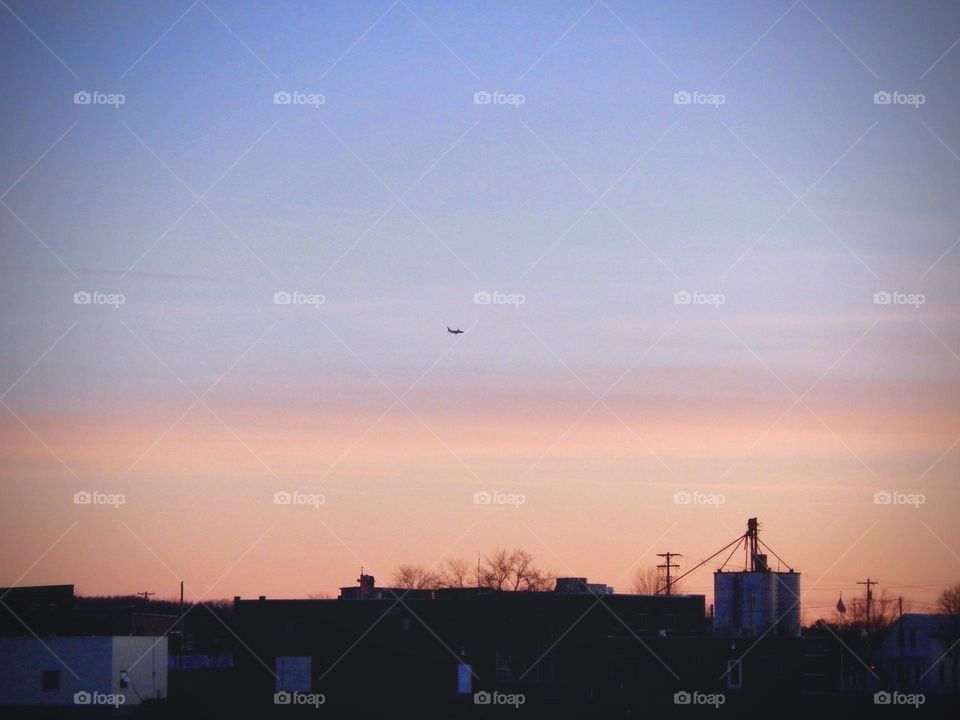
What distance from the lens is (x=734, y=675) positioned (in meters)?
72.3

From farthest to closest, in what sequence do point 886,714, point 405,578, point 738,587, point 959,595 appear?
1. point 405,578
2. point 959,595
3. point 738,587
4. point 886,714

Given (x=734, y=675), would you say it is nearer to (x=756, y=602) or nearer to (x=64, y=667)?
(x=756, y=602)

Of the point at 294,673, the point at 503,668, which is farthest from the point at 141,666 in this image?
the point at 503,668

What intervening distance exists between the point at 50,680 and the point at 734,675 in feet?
114

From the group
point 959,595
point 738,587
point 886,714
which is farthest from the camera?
point 959,595

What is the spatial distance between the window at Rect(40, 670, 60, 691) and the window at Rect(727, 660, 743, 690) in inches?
1334

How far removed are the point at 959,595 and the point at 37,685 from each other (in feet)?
246

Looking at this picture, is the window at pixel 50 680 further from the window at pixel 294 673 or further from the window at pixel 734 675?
the window at pixel 734 675

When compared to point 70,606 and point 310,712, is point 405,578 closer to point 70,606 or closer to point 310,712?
point 70,606

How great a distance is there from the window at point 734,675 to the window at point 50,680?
33.9 metres

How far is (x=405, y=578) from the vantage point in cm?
12538

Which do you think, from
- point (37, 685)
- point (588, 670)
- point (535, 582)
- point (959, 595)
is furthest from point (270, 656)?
point (959, 595)

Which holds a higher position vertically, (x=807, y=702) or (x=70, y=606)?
(x=70, y=606)

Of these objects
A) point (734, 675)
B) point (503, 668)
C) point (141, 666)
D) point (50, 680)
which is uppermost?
point (141, 666)
